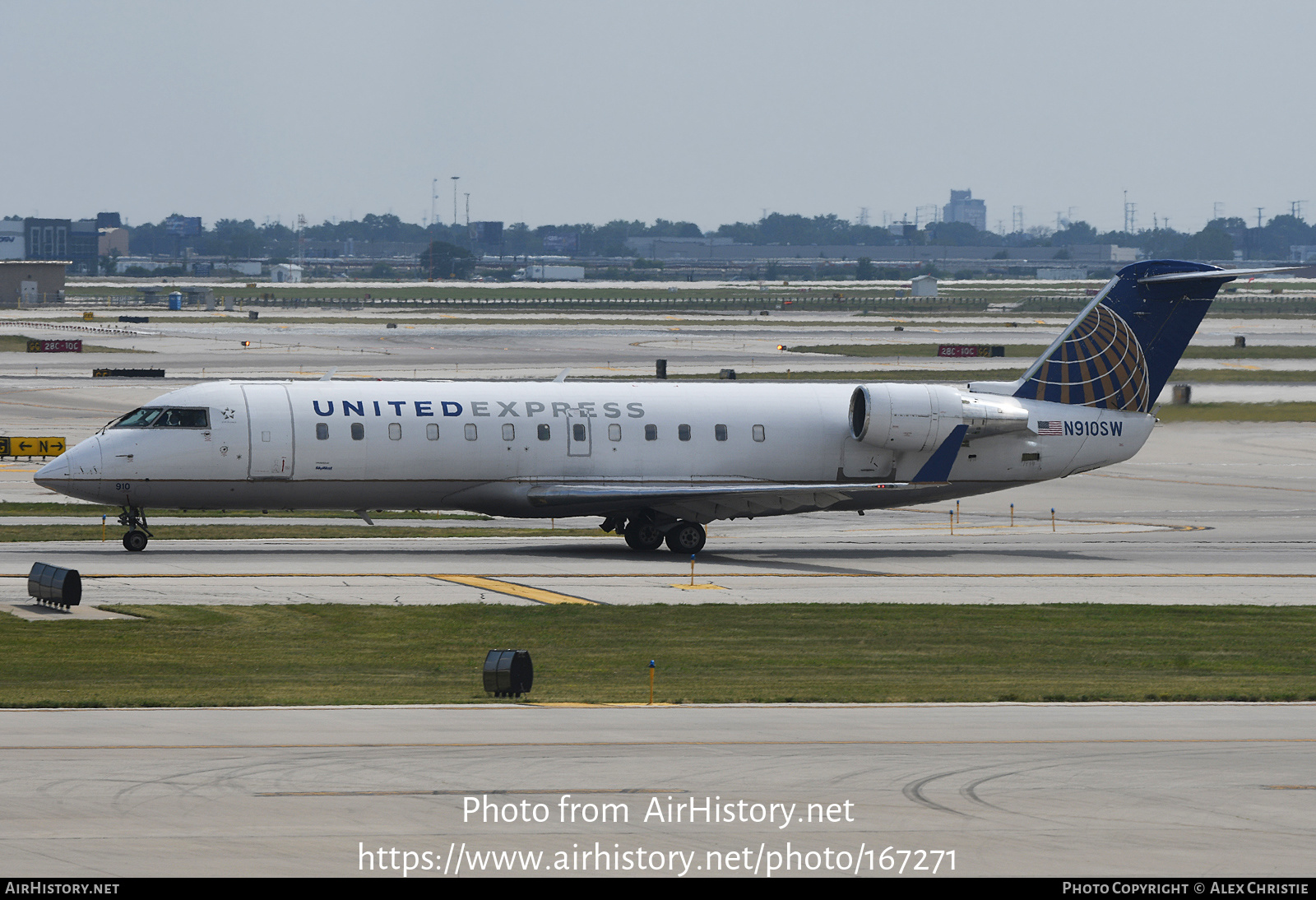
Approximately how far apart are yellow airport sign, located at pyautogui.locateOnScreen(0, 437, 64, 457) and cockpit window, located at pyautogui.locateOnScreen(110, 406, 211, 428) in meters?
20.3

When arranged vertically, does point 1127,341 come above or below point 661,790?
above

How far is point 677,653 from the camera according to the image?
26859 mm

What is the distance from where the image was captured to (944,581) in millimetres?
36312

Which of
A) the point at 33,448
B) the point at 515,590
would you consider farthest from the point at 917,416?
the point at 33,448

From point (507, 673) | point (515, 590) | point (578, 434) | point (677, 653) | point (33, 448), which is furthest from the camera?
point (33, 448)

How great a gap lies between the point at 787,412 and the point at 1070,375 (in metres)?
7.83

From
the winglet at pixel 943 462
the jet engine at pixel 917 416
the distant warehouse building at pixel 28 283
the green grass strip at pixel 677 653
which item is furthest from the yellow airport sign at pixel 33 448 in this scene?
the distant warehouse building at pixel 28 283

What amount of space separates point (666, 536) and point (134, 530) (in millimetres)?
12491

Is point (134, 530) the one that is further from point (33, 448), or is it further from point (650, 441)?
point (33, 448)

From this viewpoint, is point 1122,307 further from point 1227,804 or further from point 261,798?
point 261,798

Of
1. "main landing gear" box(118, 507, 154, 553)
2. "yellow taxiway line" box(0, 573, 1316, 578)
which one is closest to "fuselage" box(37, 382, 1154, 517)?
"main landing gear" box(118, 507, 154, 553)

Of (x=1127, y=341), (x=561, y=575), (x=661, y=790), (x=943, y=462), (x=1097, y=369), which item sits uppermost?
(x=1127, y=341)

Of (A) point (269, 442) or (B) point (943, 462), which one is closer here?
(A) point (269, 442)

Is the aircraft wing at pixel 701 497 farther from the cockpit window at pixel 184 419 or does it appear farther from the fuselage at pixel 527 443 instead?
the cockpit window at pixel 184 419
